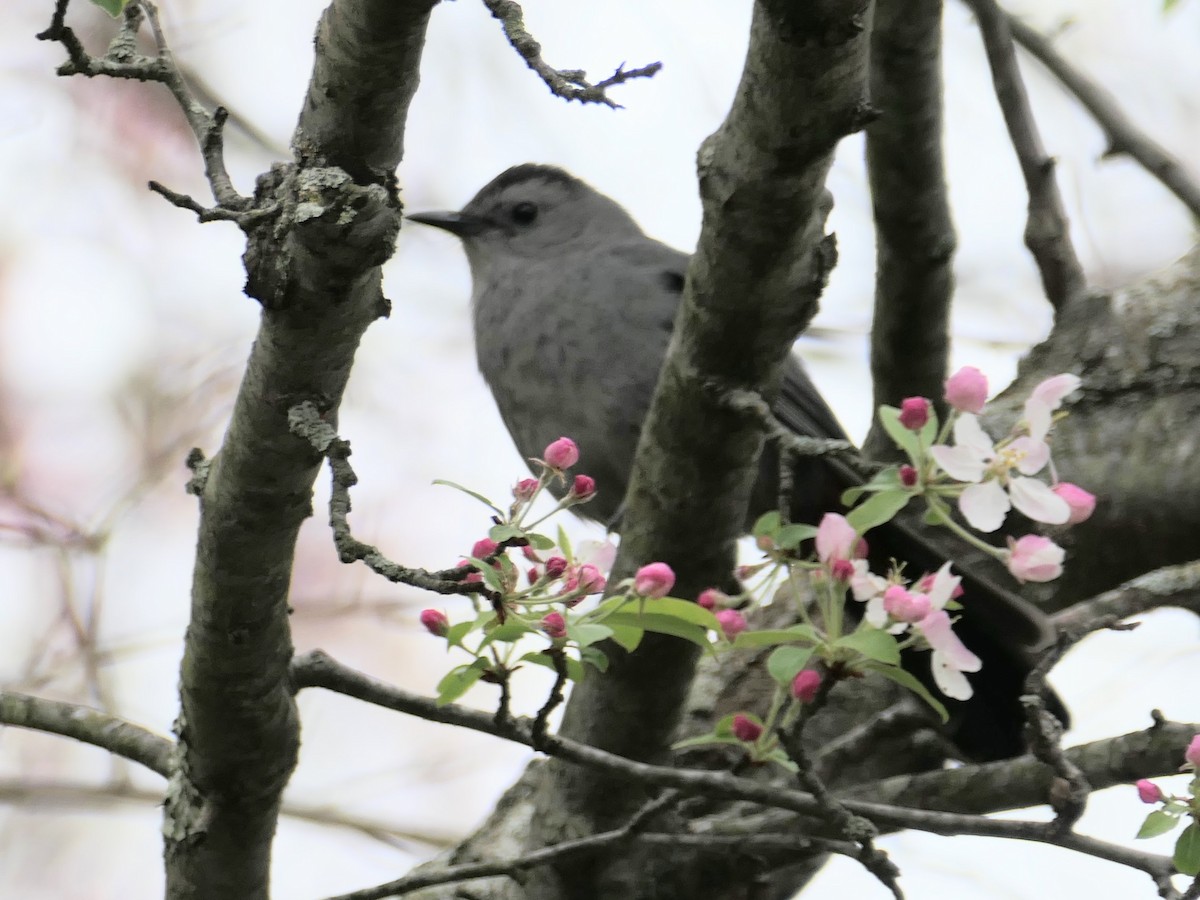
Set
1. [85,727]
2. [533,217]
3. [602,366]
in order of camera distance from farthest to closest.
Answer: [533,217]
[602,366]
[85,727]

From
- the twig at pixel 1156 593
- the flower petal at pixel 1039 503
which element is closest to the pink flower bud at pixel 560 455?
the flower petal at pixel 1039 503

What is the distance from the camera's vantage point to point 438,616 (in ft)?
6.22

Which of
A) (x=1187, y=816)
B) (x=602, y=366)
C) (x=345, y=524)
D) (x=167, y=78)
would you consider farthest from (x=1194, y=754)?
(x=602, y=366)

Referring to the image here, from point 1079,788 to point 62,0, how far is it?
1600mm

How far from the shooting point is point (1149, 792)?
6.36 ft

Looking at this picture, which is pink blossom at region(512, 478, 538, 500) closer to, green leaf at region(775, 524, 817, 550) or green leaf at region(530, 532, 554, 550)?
green leaf at region(530, 532, 554, 550)

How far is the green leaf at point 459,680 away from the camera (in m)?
1.87

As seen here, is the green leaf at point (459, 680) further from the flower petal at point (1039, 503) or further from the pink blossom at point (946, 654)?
the flower petal at point (1039, 503)

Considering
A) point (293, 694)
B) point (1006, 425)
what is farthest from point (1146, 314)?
point (293, 694)

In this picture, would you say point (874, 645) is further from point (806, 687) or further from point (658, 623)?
point (658, 623)

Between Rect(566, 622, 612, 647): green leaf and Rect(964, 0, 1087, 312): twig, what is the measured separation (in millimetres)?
2410

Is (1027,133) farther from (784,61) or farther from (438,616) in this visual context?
(438,616)

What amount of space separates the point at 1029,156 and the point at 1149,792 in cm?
218

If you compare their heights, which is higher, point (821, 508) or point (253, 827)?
point (821, 508)
